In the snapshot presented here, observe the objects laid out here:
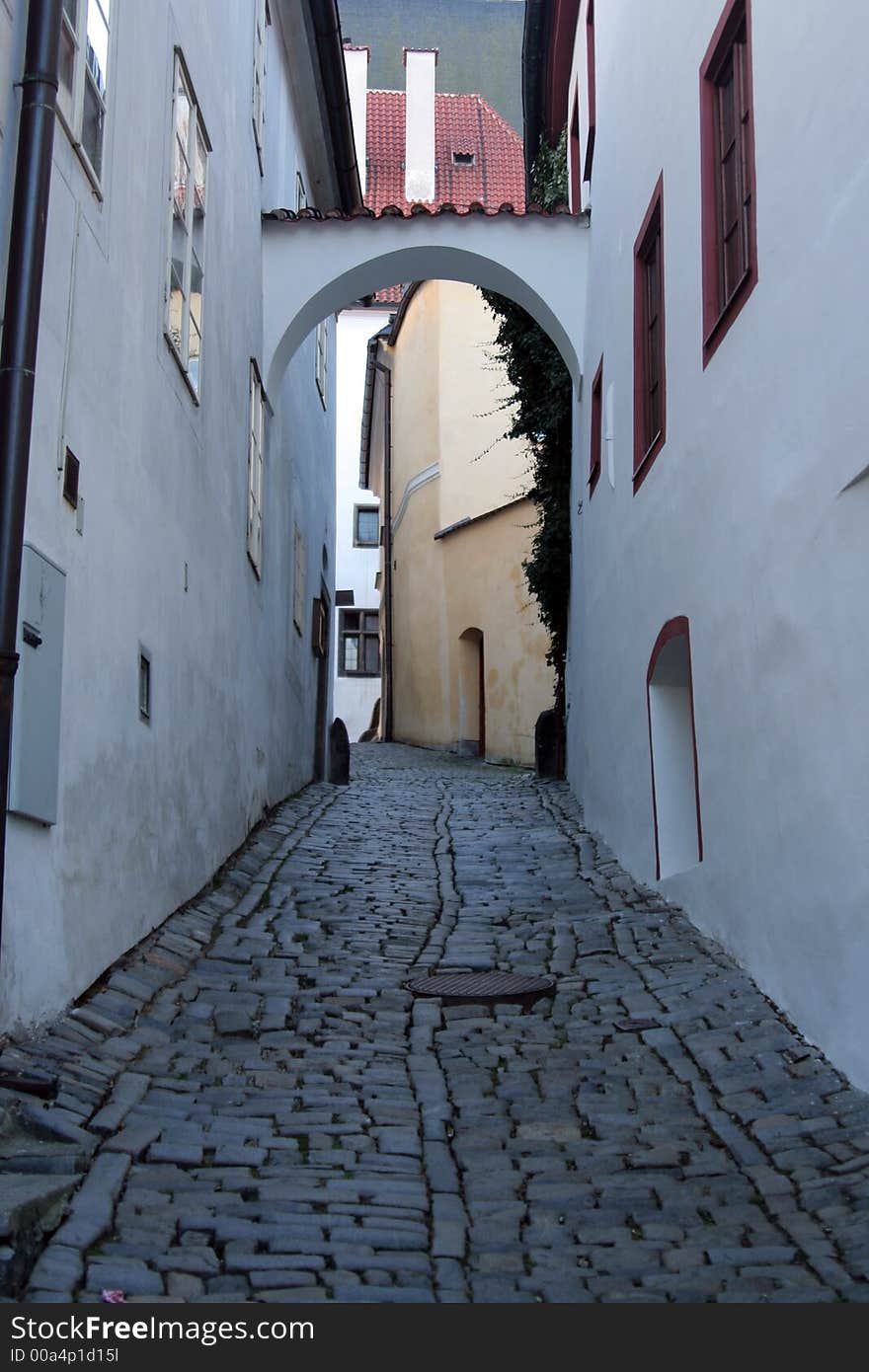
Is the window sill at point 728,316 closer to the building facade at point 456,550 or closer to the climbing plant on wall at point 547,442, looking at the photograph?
the climbing plant on wall at point 547,442

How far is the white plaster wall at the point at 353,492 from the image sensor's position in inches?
1426

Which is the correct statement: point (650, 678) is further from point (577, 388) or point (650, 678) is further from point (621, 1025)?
point (577, 388)

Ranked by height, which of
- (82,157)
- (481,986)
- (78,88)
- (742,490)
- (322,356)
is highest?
(322,356)

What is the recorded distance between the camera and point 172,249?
8.91 metres

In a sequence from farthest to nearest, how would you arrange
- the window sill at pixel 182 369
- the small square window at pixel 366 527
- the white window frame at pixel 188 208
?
the small square window at pixel 366 527 < the white window frame at pixel 188 208 < the window sill at pixel 182 369

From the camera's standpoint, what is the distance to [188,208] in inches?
370

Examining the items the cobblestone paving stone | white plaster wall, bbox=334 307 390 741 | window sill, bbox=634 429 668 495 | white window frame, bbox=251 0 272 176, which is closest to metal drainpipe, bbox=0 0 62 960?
the cobblestone paving stone

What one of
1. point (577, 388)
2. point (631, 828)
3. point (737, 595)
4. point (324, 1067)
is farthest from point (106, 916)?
point (577, 388)

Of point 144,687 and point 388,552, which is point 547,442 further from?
point 388,552

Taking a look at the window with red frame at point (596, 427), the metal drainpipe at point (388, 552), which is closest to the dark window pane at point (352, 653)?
the metal drainpipe at point (388, 552)

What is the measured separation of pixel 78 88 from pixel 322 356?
1273 cm

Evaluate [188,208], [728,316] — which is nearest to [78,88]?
[188,208]

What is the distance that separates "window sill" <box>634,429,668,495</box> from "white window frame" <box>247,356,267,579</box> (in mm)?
3194

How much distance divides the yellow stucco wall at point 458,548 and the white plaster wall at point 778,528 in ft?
37.3
